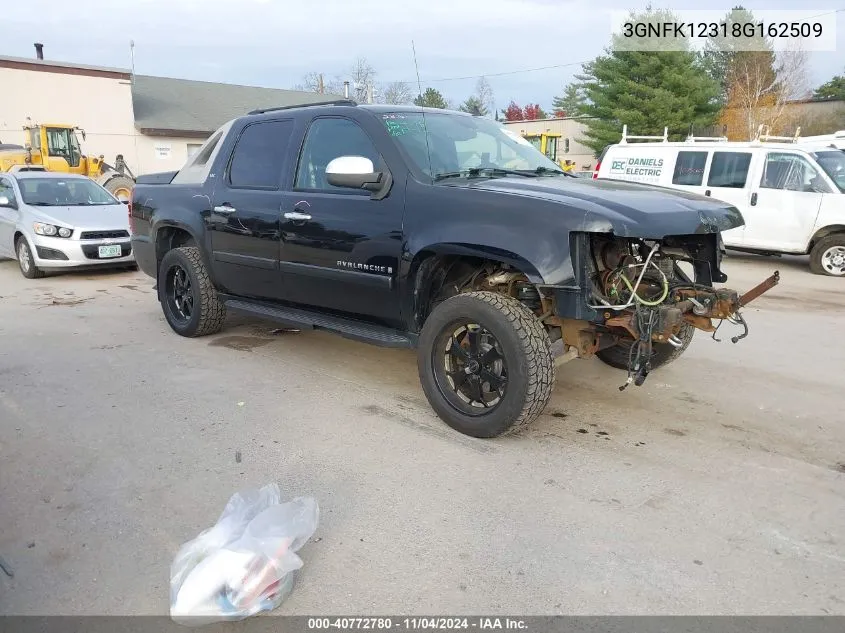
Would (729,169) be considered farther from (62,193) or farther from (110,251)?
(62,193)

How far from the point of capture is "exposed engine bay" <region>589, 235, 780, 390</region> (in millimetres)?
3633

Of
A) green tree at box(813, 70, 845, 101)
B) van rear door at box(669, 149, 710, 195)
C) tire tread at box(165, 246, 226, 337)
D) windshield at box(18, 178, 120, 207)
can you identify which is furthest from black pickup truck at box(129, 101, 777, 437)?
green tree at box(813, 70, 845, 101)

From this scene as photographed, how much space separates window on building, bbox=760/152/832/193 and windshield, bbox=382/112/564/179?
22.9ft

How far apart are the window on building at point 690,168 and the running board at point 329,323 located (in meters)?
8.52

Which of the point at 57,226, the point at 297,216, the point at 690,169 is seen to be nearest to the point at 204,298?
the point at 297,216

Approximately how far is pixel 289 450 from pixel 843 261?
942 centimetres

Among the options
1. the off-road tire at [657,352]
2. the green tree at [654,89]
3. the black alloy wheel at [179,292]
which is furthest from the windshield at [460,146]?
the green tree at [654,89]

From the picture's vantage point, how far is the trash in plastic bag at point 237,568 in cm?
237

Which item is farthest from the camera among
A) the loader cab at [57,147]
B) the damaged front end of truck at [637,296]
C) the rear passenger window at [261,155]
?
the loader cab at [57,147]

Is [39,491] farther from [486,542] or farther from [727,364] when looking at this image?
[727,364]

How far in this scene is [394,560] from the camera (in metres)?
2.83

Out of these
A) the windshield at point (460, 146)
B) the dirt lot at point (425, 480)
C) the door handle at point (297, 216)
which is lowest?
the dirt lot at point (425, 480)

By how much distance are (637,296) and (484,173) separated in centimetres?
137

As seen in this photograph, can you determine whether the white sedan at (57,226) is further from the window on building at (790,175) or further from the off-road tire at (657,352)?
the window on building at (790,175)
